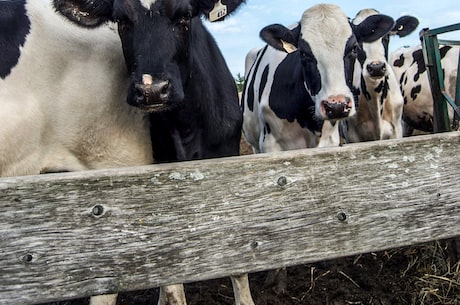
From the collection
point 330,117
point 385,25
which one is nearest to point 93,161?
point 330,117

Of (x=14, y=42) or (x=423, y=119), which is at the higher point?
(x=14, y=42)

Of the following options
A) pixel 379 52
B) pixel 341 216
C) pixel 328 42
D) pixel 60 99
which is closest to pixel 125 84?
pixel 60 99

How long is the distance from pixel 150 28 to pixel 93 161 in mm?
989

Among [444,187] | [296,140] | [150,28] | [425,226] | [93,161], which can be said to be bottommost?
[296,140]

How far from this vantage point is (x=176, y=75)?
2730 mm

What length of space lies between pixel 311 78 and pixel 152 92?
192cm

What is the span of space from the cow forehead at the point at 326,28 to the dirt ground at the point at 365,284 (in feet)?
5.46

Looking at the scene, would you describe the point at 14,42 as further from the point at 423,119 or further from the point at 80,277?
the point at 423,119

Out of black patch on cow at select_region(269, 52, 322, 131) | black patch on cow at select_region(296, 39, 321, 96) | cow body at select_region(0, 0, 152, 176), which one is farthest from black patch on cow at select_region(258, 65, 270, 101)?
cow body at select_region(0, 0, 152, 176)

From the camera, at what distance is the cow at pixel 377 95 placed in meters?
5.35

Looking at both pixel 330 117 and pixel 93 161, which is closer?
pixel 93 161

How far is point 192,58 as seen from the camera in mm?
3217

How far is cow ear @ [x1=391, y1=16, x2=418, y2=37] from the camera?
5.54 m

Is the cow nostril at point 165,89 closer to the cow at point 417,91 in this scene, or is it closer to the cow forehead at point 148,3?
the cow forehead at point 148,3
